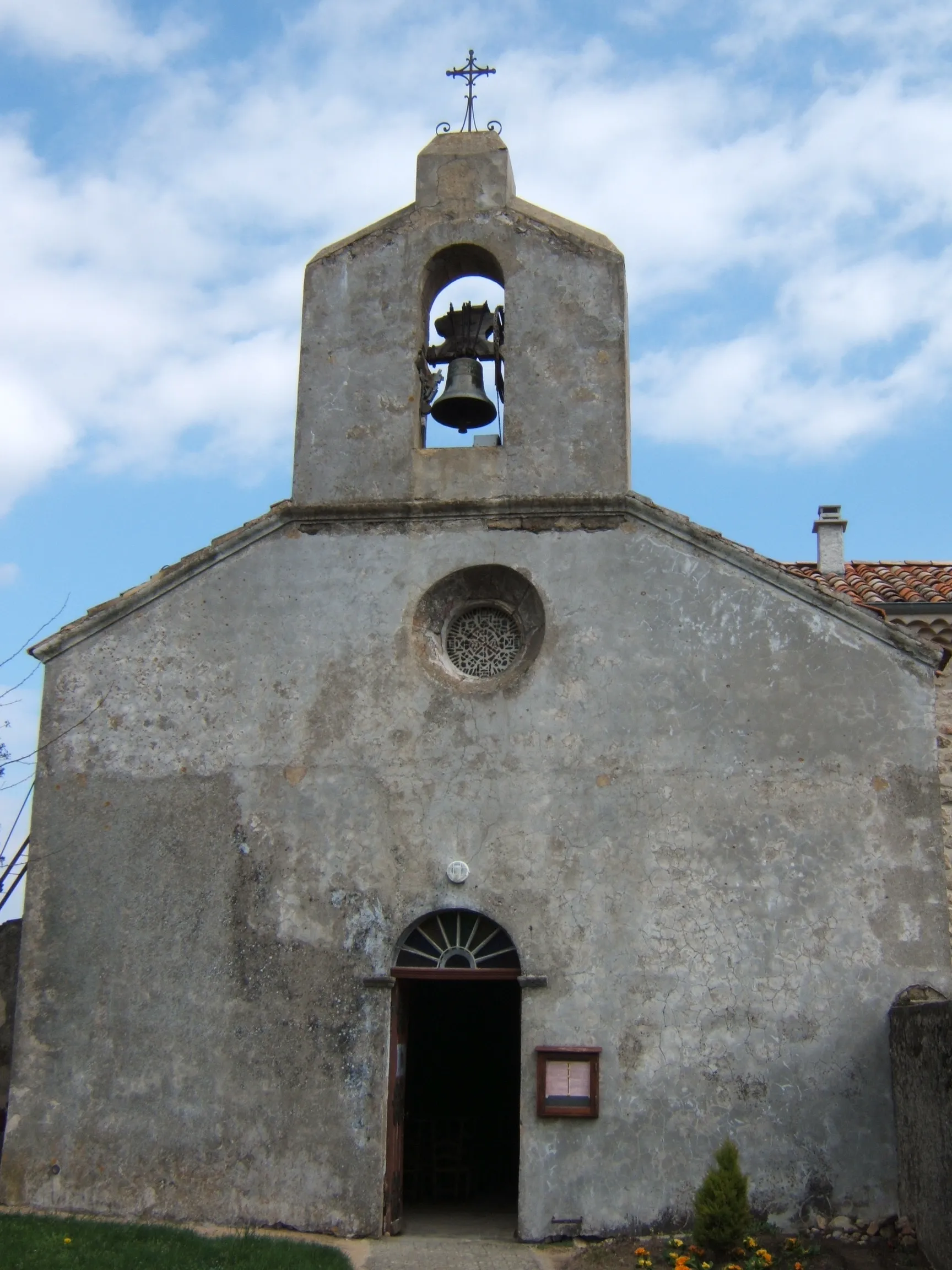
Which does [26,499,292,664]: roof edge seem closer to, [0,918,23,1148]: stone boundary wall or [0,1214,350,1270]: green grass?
[0,918,23,1148]: stone boundary wall

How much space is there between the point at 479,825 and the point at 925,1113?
3.88 meters

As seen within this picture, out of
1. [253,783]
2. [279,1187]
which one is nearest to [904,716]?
[253,783]

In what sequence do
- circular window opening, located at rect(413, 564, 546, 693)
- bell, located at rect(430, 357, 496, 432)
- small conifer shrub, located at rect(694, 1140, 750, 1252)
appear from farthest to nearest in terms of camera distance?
bell, located at rect(430, 357, 496, 432), circular window opening, located at rect(413, 564, 546, 693), small conifer shrub, located at rect(694, 1140, 750, 1252)

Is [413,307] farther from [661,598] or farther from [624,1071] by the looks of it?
[624,1071]

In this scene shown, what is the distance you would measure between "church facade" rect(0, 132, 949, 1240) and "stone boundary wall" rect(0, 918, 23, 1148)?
65 cm

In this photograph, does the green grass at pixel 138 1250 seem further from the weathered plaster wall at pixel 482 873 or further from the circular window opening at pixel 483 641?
the circular window opening at pixel 483 641

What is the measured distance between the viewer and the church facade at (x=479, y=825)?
9.42 meters

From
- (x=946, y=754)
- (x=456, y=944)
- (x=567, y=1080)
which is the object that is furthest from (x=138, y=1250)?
(x=946, y=754)

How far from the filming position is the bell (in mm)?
11500

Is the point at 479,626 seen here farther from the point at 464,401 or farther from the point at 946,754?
the point at 946,754

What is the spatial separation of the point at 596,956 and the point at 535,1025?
2.35 feet

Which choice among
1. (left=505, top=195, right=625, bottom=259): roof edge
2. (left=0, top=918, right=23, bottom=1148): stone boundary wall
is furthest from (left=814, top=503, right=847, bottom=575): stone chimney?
(left=0, top=918, right=23, bottom=1148): stone boundary wall

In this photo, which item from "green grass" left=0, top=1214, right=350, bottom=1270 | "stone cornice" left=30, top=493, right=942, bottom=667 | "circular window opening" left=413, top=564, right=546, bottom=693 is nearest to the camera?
"green grass" left=0, top=1214, right=350, bottom=1270

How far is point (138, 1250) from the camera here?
8391 millimetres
